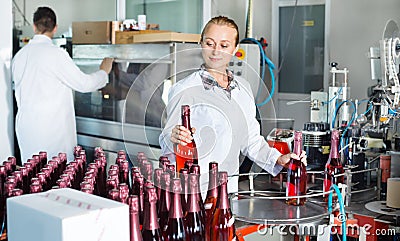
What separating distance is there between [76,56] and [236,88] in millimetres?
1816

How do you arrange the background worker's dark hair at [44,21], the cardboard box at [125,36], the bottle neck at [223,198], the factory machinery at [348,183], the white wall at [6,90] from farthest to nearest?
the cardboard box at [125,36], the background worker's dark hair at [44,21], the white wall at [6,90], the factory machinery at [348,183], the bottle neck at [223,198]

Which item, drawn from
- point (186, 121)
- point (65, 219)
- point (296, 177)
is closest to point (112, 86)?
point (296, 177)

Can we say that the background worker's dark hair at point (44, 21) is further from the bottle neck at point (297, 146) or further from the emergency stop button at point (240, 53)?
the bottle neck at point (297, 146)

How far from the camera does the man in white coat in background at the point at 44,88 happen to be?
2.78 m

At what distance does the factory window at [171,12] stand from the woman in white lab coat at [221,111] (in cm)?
211

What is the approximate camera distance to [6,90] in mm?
2762

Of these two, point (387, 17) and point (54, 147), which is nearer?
point (54, 147)

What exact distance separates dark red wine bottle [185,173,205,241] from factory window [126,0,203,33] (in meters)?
2.77

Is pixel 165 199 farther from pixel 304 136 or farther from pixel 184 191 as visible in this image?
pixel 304 136

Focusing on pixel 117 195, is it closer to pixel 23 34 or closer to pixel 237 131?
pixel 237 131

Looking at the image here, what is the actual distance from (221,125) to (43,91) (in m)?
1.67

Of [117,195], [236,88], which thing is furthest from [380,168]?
[117,195]

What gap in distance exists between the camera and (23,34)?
10.1 feet

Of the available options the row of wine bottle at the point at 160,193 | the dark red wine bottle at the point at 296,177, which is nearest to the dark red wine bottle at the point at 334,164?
the dark red wine bottle at the point at 296,177
